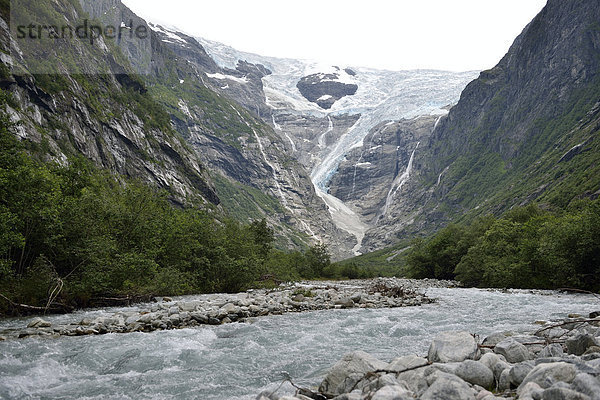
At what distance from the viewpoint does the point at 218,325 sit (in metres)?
15.9

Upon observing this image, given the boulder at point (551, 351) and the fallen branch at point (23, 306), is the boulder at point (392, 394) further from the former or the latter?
the fallen branch at point (23, 306)

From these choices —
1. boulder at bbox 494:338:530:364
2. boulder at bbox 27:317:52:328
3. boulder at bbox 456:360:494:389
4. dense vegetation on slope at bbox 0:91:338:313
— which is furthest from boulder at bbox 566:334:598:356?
dense vegetation on slope at bbox 0:91:338:313

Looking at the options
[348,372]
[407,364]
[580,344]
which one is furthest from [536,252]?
[348,372]

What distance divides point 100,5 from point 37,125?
169 meters

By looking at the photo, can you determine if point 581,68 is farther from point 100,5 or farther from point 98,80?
point 100,5

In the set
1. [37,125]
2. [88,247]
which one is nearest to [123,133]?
[37,125]

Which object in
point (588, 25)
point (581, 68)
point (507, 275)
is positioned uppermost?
point (588, 25)

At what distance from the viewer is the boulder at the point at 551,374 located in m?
5.00

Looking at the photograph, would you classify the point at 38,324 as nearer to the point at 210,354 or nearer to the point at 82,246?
the point at 82,246

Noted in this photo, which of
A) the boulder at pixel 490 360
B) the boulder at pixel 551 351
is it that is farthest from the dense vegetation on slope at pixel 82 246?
the boulder at pixel 551 351

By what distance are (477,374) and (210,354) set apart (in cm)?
783

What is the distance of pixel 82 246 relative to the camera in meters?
18.9

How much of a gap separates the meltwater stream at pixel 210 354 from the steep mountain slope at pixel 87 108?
170 ft

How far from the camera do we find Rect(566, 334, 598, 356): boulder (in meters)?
7.18
